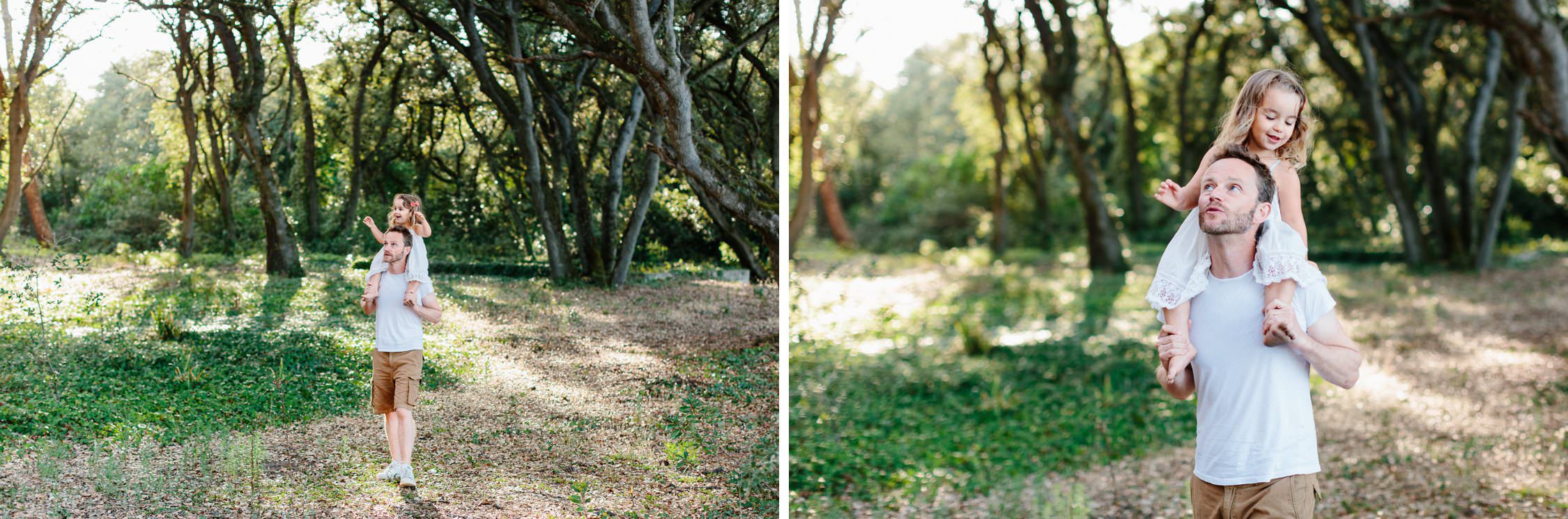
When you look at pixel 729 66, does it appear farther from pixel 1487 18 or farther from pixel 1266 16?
pixel 1266 16

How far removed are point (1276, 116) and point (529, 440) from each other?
2555 mm

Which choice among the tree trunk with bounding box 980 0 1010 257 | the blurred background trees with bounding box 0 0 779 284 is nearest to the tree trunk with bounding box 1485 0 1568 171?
the blurred background trees with bounding box 0 0 779 284

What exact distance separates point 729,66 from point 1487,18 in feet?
18.0

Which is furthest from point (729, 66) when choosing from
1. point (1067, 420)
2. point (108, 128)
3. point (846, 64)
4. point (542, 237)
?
point (846, 64)

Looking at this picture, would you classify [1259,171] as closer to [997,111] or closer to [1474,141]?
[997,111]

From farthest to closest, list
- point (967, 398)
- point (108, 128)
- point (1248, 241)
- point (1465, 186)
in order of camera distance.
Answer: point (1465, 186), point (967, 398), point (108, 128), point (1248, 241)

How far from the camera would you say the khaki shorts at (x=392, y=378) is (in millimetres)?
3211

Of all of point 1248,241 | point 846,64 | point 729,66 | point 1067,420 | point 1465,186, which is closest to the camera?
point 1248,241

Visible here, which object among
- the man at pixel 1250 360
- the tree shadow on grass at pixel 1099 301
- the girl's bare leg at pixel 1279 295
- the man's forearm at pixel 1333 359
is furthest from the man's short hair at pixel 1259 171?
the tree shadow on grass at pixel 1099 301

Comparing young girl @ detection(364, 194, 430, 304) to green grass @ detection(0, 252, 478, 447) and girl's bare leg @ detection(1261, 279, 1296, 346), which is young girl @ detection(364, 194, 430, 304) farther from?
girl's bare leg @ detection(1261, 279, 1296, 346)

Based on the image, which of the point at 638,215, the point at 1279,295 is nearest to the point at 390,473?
the point at 638,215

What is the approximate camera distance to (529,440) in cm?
343

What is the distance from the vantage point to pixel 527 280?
3.62m

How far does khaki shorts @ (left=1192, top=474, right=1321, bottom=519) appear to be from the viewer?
1.97 meters
